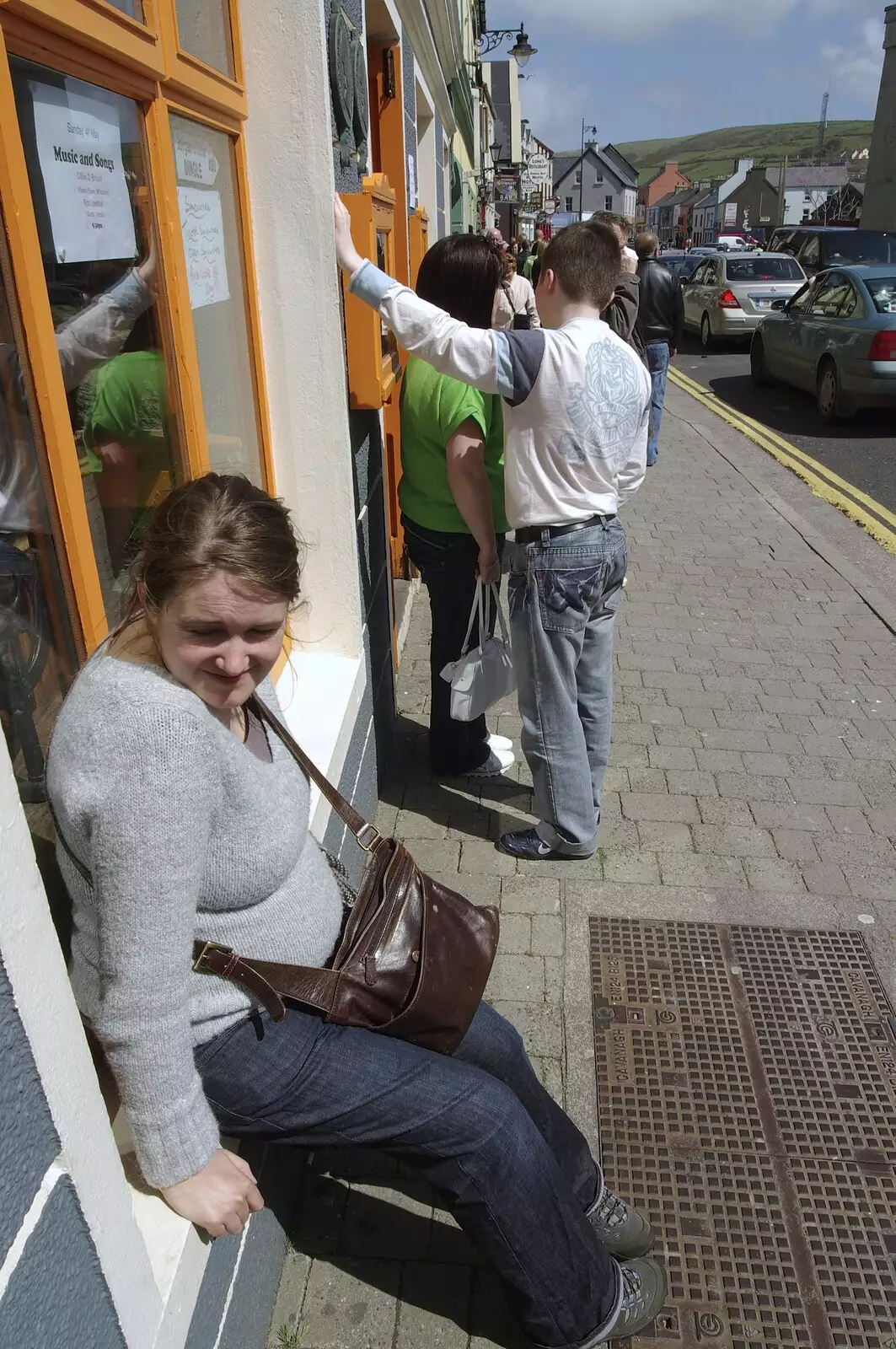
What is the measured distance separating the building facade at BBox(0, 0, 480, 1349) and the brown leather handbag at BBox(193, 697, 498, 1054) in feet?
1.27

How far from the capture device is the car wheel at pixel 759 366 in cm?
1356

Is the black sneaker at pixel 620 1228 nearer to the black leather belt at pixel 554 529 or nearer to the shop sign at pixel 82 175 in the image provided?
the black leather belt at pixel 554 529

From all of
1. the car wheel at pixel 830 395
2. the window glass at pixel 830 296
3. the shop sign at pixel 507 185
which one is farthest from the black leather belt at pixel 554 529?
the shop sign at pixel 507 185

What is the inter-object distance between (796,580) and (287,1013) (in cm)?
545

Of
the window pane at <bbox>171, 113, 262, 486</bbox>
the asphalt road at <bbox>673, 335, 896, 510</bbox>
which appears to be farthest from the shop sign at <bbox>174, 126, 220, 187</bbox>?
the asphalt road at <bbox>673, 335, 896, 510</bbox>

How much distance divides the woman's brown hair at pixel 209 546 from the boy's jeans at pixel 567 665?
160 centimetres

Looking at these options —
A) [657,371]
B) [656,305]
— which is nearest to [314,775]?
[656,305]

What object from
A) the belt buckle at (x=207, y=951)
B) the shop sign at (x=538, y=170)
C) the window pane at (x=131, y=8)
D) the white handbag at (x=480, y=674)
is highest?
the shop sign at (x=538, y=170)

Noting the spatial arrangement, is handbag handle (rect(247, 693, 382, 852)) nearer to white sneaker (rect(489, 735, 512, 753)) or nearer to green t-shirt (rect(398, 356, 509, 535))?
green t-shirt (rect(398, 356, 509, 535))

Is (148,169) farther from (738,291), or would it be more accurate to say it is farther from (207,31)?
(738,291)

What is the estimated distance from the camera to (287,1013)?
1735 mm

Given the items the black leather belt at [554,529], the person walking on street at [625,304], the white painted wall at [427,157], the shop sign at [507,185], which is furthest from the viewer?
the shop sign at [507,185]

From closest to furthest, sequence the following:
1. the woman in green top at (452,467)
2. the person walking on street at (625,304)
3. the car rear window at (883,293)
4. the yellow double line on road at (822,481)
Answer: the woman in green top at (452,467)
the person walking on street at (625,304)
the yellow double line on road at (822,481)
the car rear window at (883,293)

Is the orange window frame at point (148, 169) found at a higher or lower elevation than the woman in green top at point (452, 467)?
higher
